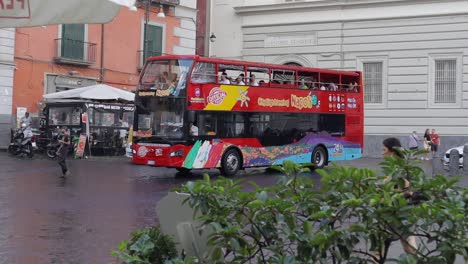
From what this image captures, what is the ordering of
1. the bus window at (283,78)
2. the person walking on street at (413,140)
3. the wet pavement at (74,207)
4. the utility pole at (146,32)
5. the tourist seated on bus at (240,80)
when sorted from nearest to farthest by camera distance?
the wet pavement at (74,207) → the tourist seated on bus at (240,80) → the bus window at (283,78) → the person walking on street at (413,140) → the utility pole at (146,32)

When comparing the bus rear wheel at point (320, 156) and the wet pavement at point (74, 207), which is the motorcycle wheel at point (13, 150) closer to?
the wet pavement at point (74, 207)

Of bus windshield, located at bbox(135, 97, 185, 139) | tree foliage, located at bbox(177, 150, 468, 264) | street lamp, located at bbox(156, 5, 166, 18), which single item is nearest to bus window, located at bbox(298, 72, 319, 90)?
bus windshield, located at bbox(135, 97, 185, 139)

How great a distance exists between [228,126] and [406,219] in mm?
16285

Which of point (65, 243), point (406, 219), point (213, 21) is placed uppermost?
point (213, 21)

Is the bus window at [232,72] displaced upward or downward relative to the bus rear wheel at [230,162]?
upward

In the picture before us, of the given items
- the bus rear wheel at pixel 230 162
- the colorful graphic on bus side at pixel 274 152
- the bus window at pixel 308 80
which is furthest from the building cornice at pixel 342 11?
the bus rear wheel at pixel 230 162

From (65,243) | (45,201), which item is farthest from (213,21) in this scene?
(65,243)

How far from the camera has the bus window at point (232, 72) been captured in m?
19.4

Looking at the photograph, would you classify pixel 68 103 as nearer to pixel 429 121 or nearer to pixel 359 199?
pixel 429 121

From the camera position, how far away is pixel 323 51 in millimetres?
34594

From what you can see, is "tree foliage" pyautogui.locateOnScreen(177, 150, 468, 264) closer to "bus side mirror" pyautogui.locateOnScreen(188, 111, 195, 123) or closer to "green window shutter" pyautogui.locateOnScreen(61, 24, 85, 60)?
"bus side mirror" pyautogui.locateOnScreen(188, 111, 195, 123)

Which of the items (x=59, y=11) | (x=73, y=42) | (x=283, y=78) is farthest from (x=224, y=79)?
(x=59, y=11)

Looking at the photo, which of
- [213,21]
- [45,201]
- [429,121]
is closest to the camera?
[45,201]

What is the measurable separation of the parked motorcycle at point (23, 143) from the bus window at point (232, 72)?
8.84m
